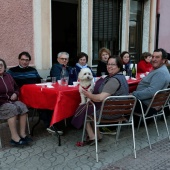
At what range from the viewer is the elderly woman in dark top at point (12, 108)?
3955mm

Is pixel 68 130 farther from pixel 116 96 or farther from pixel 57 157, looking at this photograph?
pixel 116 96

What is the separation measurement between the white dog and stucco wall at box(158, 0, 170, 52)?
5847 mm

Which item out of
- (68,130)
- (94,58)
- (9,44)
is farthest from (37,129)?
(94,58)

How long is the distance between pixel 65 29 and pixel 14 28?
6.61 ft

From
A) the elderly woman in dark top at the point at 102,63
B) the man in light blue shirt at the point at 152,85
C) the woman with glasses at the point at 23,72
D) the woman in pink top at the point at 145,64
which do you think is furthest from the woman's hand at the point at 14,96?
the woman in pink top at the point at 145,64

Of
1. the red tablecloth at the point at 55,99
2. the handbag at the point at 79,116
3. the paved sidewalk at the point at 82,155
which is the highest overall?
the red tablecloth at the point at 55,99

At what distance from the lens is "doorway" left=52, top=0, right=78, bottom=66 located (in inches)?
273

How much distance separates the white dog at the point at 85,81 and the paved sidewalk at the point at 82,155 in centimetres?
73

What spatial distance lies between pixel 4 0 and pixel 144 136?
138 inches

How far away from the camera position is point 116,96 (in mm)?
3467

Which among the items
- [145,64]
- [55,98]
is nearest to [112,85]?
[55,98]

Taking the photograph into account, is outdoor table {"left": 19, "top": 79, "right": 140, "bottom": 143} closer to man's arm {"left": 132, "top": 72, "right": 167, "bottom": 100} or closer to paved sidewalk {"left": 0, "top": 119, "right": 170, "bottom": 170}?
paved sidewalk {"left": 0, "top": 119, "right": 170, "bottom": 170}

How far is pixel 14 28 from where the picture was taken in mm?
5496

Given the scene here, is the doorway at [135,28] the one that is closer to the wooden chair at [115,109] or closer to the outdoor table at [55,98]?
the outdoor table at [55,98]
